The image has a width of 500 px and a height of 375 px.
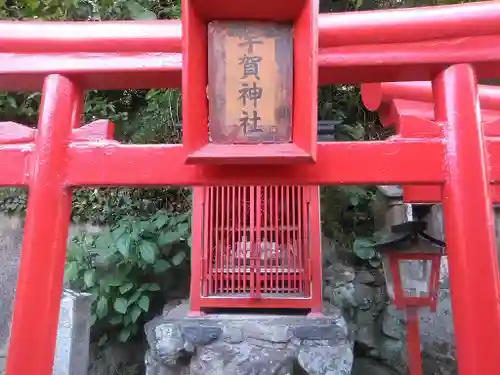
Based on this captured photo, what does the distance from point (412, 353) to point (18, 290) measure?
87.7 inches

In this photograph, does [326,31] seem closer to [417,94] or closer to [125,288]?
[417,94]

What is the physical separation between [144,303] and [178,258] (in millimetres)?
539

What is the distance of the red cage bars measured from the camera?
157 inches

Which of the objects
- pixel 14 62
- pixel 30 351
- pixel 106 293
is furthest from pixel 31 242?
pixel 106 293

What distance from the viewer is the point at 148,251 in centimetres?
465

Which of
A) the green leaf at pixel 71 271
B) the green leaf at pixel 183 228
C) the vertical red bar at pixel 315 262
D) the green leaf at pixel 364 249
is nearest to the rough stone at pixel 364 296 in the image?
the green leaf at pixel 364 249

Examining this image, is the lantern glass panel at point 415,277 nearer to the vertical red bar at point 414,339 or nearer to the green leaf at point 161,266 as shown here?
the vertical red bar at point 414,339

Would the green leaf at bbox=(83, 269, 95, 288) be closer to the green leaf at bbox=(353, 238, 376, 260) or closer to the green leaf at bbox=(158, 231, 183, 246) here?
the green leaf at bbox=(158, 231, 183, 246)

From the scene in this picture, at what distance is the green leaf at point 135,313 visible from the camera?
4.66 meters

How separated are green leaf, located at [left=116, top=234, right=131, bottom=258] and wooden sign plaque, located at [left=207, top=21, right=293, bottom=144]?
311 cm

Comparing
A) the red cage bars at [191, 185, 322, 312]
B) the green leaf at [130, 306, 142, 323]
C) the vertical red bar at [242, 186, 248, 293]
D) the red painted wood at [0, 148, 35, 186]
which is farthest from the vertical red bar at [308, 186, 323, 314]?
the red painted wood at [0, 148, 35, 186]

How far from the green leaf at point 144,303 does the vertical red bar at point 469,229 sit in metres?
3.39

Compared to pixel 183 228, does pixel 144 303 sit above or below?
below

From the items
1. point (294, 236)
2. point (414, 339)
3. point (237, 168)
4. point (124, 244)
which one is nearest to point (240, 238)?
point (294, 236)
